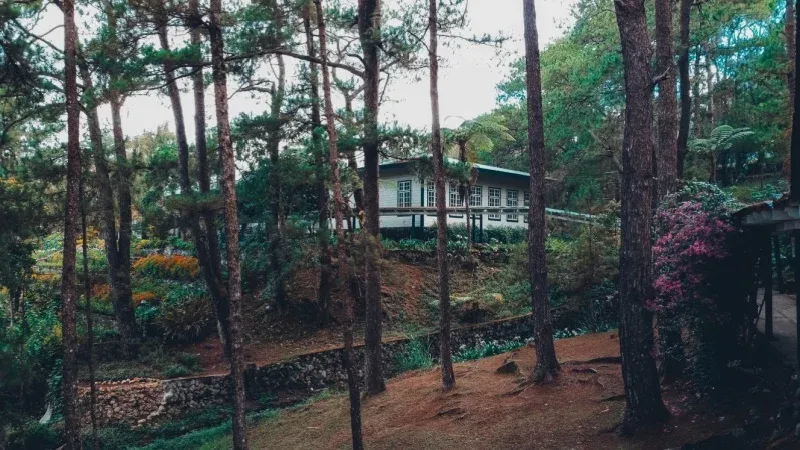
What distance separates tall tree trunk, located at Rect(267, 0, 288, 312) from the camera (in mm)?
15359

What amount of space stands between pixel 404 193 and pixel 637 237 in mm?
20478

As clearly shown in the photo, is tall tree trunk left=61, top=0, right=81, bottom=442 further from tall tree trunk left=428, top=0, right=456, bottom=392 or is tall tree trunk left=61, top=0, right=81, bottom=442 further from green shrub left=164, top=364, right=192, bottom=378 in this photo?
tall tree trunk left=428, top=0, right=456, bottom=392

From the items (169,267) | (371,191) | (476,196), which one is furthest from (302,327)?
(476,196)

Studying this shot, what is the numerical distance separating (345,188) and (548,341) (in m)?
7.96

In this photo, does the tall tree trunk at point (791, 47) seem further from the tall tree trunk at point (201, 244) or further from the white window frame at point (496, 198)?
the white window frame at point (496, 198)

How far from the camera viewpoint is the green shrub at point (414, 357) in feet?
59.2

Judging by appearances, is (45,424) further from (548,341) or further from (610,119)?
(610,119)

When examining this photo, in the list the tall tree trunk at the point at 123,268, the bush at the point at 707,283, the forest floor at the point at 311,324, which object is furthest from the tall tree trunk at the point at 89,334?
the bush at the point at 707,283

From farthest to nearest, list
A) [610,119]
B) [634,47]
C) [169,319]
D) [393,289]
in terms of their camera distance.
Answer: [610,119] → [393,289] → [169,319] → [634,47]

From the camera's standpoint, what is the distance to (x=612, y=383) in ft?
37.3

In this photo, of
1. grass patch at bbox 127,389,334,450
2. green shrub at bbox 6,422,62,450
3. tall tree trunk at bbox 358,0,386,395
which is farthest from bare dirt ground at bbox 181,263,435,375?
tall tree trunk at bbox 358,0,386,395

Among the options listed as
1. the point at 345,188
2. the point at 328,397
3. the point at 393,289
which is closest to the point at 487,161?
the point at 393,289

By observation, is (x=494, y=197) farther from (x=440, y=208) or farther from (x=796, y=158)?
(x=796, y=158)

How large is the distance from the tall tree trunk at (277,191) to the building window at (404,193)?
29.8 feet
